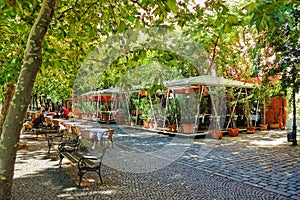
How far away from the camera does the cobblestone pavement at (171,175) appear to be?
197 inches

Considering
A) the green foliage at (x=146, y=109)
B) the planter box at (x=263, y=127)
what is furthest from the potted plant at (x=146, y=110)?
the planter box at (x=263, y=127)

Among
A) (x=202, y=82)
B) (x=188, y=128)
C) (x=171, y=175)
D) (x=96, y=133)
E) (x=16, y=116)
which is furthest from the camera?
(x=188, y=128)

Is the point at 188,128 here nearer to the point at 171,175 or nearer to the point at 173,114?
the point at 173,114

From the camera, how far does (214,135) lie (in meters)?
12.8

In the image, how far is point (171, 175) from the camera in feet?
20.8

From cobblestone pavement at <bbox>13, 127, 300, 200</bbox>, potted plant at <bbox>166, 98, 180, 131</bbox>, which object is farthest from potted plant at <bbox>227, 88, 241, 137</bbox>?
cobblestone pavement at <bbox>13, 127, 300, 200</bbox>

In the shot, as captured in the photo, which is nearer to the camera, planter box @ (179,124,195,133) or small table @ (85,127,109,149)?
small table @ (85,127,109,149)

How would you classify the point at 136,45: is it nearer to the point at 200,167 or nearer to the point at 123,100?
the point at 200,167

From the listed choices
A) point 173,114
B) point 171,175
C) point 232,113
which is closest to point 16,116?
point 171,175

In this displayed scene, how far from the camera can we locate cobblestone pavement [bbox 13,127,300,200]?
5.01m

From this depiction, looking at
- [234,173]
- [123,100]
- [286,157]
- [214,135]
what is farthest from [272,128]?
[234,173]

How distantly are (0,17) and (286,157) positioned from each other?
8.98 m

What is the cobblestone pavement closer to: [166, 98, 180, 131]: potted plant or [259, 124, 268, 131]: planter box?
[166, 98, 180, 131]: potted plant

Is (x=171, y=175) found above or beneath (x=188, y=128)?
beneath
